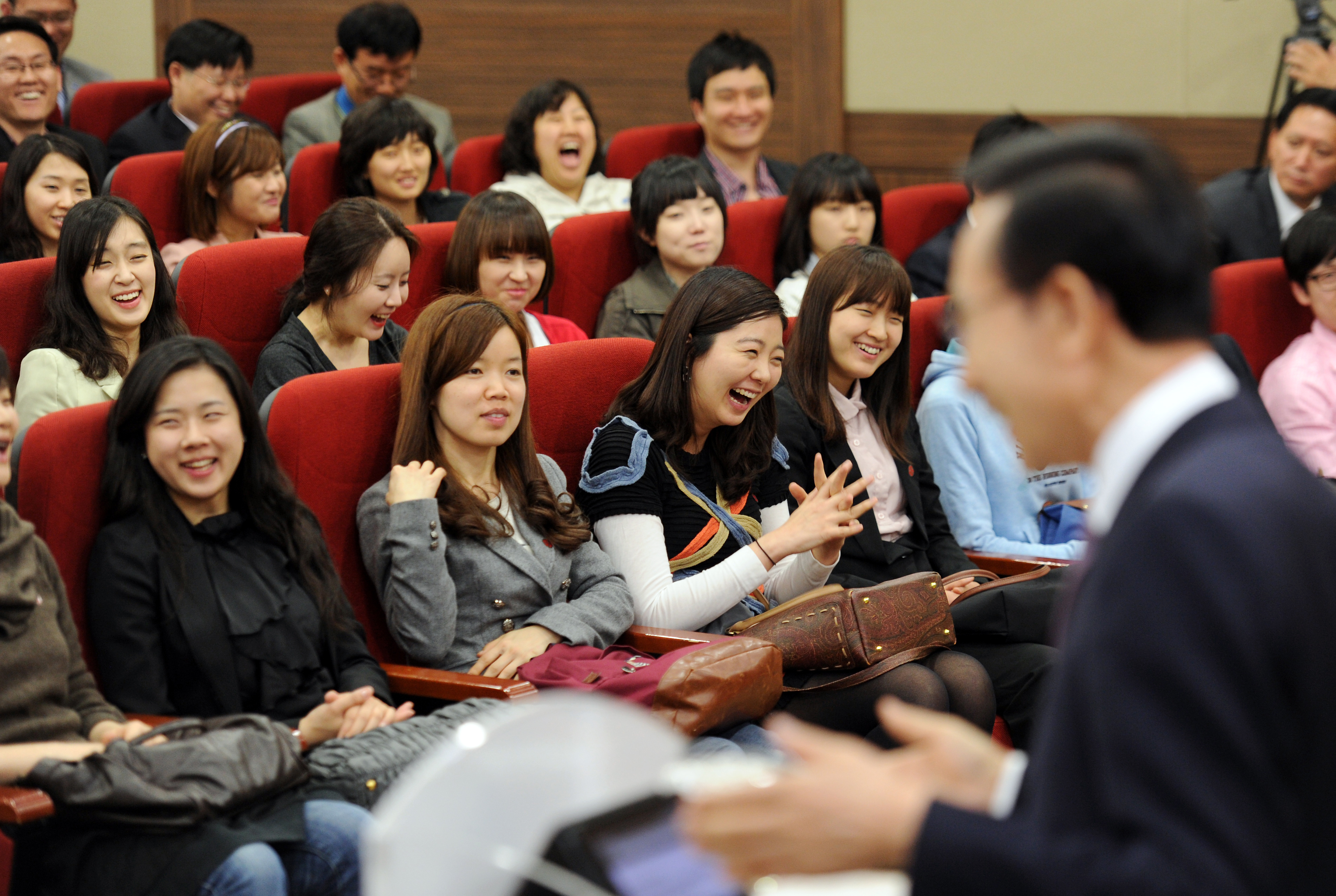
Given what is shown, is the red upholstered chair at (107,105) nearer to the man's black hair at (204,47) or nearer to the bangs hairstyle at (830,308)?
the man's black hair at (204,47)

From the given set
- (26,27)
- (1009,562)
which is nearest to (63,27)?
(26,27)

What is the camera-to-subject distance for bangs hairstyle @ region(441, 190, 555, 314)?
2.72 m

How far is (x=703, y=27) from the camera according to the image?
4703 millimetres

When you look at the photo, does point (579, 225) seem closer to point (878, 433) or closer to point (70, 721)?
point (878, 433)

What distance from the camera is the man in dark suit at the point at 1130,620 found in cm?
60

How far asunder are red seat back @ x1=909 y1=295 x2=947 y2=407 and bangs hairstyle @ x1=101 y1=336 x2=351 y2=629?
1.27 metres

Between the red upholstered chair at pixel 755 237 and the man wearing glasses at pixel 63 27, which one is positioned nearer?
the red upholstered chair at pixel 755 237

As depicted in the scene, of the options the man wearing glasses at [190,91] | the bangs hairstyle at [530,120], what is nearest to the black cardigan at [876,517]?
the bangs hairstyle at [530,120]

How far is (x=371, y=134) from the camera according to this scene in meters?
3.24

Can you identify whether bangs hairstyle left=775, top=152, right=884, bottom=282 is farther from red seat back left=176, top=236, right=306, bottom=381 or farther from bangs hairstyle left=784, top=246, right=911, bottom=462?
red seat back left=176, top=236, right=306, bottom=381

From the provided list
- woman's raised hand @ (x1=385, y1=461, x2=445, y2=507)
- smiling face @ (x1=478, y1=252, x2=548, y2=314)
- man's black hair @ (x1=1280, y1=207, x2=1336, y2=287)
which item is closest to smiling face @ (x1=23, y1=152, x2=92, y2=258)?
smiling face @ (x1=478, y1=252, x2=548, y2=314)

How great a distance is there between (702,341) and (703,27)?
292 centimetres

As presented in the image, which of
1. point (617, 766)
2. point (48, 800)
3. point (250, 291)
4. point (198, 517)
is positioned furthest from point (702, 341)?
point (617, 766)

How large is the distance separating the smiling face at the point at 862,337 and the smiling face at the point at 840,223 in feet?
2.93
